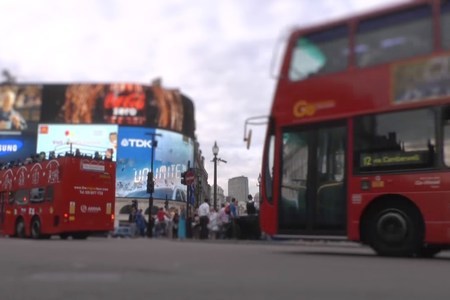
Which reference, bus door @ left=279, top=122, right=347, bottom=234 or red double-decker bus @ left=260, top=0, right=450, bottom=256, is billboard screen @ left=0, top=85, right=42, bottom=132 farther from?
bus door @ left=279, top=122, right=347, bottom=234

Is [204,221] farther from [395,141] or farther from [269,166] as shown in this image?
[395,141]

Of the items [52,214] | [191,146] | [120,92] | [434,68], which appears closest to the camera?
[434,68]

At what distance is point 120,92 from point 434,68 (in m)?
55.6

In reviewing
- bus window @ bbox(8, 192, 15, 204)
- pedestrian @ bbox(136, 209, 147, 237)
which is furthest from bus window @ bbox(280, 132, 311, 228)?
pedestrian @ bbox(136, 209, 147, 237)

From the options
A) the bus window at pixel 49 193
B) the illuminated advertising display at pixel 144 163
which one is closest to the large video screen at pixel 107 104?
the illuminated advertising display at pixel 144 163

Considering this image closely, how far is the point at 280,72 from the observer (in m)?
12.3

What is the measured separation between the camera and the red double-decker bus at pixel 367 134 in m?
10.4

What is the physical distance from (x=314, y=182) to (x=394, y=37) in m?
3.22

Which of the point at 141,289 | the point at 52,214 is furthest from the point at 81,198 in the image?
the point at 141,289

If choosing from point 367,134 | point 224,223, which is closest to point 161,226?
point 224,223

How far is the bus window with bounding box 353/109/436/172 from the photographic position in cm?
1048

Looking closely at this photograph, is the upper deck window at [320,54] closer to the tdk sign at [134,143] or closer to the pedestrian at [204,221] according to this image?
the pedestrian at [204,221]

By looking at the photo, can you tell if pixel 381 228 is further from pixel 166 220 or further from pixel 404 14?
pixel 166 220

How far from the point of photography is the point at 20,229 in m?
23.6
